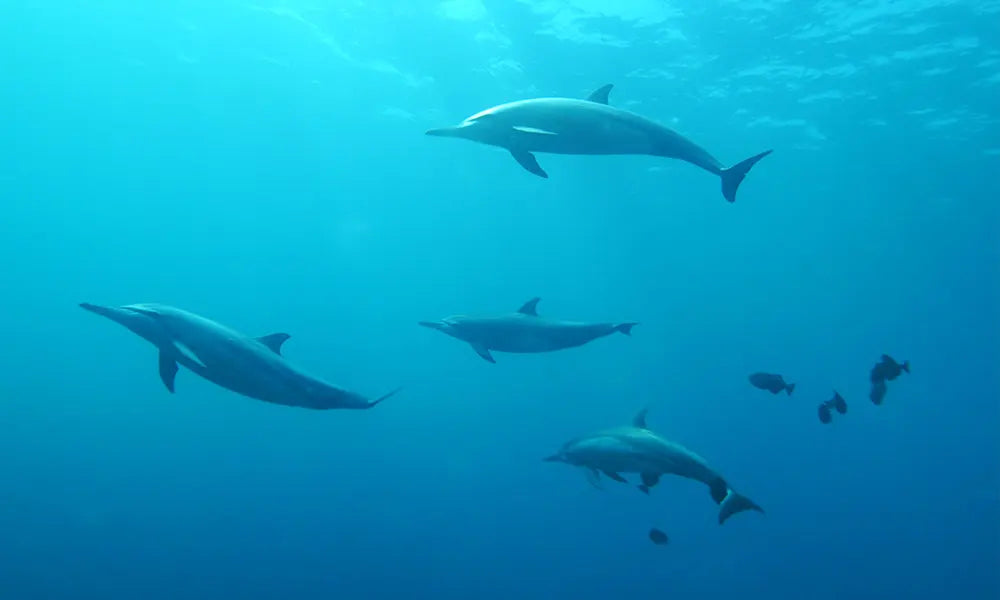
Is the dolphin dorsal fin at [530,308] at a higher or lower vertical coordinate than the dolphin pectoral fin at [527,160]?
lower

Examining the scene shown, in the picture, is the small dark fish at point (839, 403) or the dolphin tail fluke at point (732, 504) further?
the small dark fish at point (839, 403)

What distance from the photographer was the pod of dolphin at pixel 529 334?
513cm

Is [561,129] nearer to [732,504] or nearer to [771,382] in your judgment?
[732,504]

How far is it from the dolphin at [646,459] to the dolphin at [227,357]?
11.3 feet

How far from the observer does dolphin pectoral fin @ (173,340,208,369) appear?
505 cm

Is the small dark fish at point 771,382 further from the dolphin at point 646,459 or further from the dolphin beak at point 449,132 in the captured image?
the dolphin beak at point 449,132

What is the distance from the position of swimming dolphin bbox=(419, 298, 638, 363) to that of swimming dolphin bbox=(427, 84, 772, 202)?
2.69 metres

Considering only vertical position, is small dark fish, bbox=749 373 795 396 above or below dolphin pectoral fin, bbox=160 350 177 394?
below

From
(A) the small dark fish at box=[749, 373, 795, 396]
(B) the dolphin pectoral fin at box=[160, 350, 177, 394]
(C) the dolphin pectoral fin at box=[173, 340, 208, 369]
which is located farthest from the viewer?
(A) the small dark fish at box=[749, 373, 795, 396]

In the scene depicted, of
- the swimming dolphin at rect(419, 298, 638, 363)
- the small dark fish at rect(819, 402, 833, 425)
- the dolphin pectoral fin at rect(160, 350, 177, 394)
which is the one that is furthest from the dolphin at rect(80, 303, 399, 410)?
the small dark fish at rect(819, 402, 833, 425)

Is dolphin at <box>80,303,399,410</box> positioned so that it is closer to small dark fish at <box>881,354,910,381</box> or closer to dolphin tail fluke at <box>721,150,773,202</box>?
dolphin tail fluke at <box>721,150,773,202</box>

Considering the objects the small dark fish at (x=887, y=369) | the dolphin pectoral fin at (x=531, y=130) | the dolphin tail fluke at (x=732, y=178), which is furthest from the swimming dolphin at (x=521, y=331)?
the small dark fish at (x=887, y=369)

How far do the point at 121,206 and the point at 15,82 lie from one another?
16687mm

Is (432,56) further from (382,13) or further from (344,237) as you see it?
(344,237)
